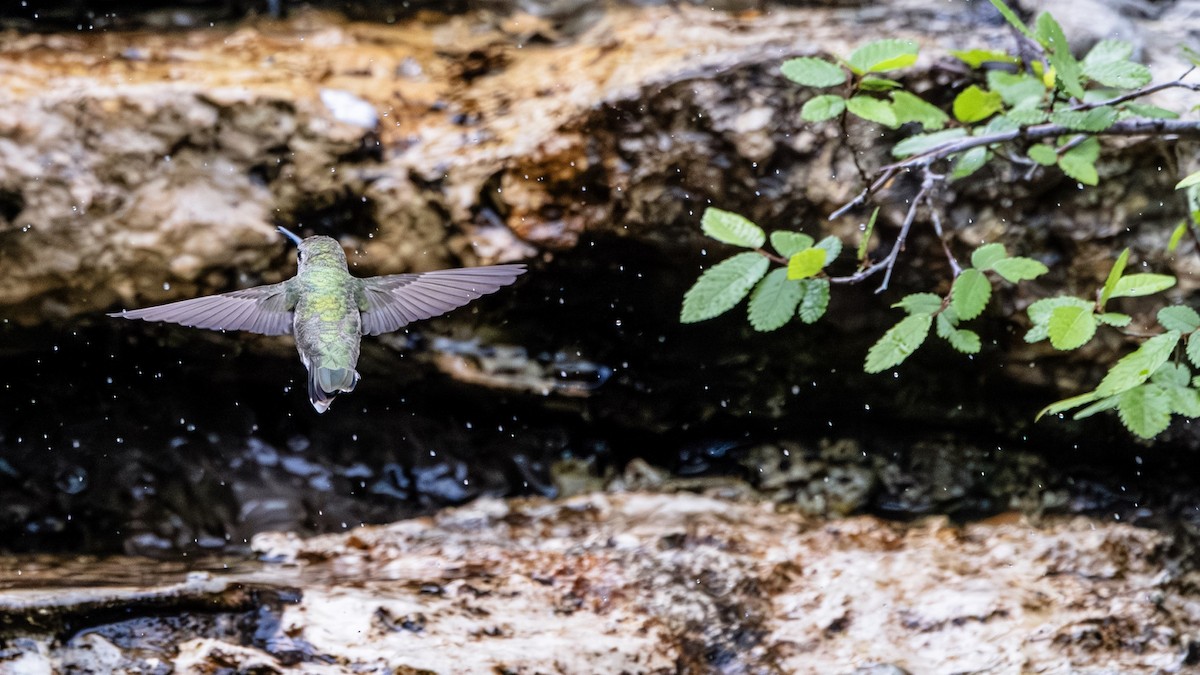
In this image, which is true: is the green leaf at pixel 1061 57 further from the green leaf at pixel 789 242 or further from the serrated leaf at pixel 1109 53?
the green leaf at pixel 789 242

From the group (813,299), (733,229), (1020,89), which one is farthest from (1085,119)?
(733,229)

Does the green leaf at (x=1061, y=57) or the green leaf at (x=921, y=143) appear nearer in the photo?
the green leaf at (x=1061, y=57)

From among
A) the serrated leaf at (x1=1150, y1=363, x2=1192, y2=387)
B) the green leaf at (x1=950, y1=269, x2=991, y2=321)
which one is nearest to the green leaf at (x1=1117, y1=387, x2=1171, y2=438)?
the serrated leaf at (x1=1150, y1=363, x2=1192, y2=387)

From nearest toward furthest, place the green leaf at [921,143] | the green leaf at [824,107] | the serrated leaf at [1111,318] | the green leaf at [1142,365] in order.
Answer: the green leaf at [1142,365]
the serrated leaf at [1111,318]
the green leaf at [824,107]
the green leaf at [921,143]

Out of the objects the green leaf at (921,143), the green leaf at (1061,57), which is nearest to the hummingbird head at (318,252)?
the green leaf at (921,143)

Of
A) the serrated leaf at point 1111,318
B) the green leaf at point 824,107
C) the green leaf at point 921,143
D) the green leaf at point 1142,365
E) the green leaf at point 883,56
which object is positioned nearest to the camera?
the green leaf at point 1142,365
